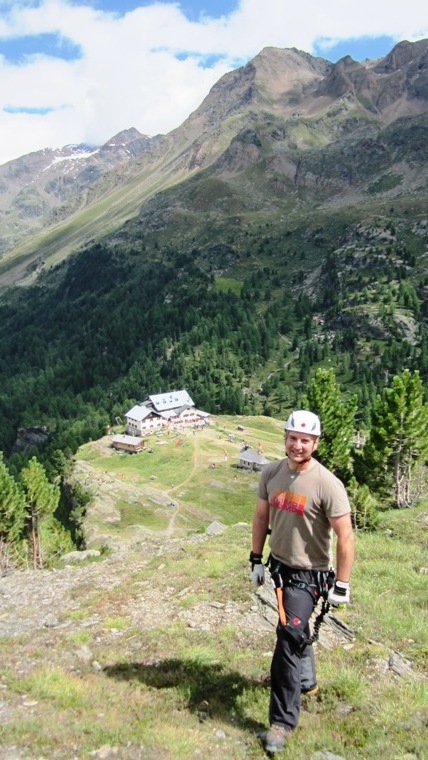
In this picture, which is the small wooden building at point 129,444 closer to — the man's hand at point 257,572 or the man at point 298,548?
the man's hand at point 257,572

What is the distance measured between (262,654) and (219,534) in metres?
17.0

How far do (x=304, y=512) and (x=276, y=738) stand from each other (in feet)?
13.2

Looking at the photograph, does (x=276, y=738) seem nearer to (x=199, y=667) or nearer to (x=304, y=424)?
(x=199, y=667)

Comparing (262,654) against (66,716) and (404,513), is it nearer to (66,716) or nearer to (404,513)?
(66,716)

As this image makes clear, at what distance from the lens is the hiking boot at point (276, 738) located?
934 centimetres

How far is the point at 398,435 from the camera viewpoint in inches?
1812

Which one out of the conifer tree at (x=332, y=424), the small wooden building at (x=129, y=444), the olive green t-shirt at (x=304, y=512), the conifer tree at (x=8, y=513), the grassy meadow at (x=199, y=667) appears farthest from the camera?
the small wooden building at (x=129, y=444)

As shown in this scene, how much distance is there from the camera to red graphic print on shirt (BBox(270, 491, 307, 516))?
10.0m

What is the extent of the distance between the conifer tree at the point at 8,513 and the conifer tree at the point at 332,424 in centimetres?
3067

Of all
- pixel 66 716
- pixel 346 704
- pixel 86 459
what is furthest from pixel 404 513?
pixel 86 459

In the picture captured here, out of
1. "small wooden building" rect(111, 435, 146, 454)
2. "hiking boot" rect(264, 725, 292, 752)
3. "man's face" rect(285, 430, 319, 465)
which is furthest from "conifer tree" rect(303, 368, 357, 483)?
"small wooden building" rect(111, 435, 146, 454)

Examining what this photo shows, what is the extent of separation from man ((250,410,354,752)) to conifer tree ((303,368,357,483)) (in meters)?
37.8

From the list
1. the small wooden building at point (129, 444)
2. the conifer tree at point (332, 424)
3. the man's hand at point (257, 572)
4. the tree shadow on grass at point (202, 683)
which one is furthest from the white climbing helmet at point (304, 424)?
the small wooden building at point (129, 444)

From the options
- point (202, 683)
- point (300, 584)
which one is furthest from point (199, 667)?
point (300, 584)
